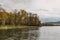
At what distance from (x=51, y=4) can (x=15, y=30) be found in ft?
3.63

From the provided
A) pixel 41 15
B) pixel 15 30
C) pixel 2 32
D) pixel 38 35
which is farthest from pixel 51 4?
pixel 2 32

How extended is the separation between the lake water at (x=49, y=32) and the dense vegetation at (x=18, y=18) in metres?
0.21

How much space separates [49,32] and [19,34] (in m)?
0.72

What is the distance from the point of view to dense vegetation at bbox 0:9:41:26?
13.3 ft

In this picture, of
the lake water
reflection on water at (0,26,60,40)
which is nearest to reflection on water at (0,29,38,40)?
reflection on water at (0,26,60,40)

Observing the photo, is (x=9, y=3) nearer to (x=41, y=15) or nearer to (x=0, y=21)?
(x=0, y=21)

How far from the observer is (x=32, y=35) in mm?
3963

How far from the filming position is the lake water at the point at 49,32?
12.4 feet

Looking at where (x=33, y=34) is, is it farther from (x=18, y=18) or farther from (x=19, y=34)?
(x=18, y=18)

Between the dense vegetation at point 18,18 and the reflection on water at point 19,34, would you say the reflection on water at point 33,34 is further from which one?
the dense vegetation at point 18,18

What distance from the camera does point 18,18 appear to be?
4.24m

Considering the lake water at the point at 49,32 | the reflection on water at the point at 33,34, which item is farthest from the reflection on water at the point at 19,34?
the lake water at the point at 49,32

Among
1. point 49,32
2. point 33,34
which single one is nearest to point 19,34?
point 33,34

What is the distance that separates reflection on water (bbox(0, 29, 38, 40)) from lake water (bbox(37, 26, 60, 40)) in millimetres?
145
